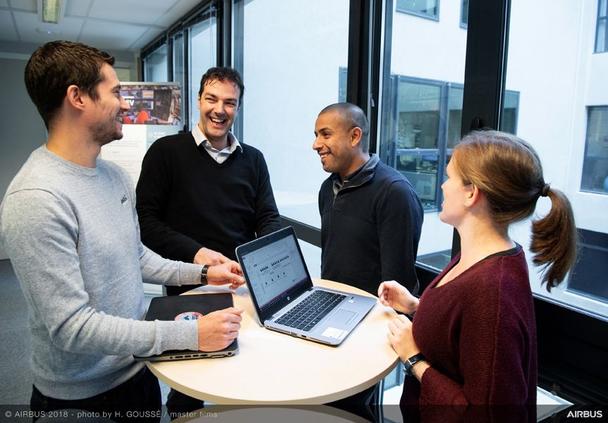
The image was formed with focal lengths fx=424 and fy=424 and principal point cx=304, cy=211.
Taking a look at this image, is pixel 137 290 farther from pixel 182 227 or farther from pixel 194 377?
pixel 182 227

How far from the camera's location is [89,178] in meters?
1.15

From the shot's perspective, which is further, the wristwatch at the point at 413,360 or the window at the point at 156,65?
the window at the point at 156,65

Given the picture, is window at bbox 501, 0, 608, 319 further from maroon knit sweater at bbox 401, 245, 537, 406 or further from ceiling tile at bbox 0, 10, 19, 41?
ceiling tile at bbox 0, 10, 19, 41

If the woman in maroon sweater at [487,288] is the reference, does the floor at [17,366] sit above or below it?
below

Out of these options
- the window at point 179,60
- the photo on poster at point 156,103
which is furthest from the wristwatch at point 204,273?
the window at point 179,60

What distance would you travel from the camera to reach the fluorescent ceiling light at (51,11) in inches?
164

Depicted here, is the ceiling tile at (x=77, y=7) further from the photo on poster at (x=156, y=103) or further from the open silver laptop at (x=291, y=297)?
the open silver laptop at (x=291, y=297)

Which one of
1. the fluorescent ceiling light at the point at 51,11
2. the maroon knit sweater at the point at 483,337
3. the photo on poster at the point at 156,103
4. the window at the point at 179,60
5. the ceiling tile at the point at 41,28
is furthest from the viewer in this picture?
the window at the point at 179,60

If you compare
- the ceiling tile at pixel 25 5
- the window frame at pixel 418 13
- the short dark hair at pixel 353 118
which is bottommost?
the short dark hair at pixel 353 118

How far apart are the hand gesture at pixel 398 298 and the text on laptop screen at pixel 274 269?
0.31 m

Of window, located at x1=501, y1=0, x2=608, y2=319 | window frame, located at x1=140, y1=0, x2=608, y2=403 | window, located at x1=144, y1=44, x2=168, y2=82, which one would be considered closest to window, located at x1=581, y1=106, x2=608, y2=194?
window, located at x1=501, y1=0, x2=608, y2=319

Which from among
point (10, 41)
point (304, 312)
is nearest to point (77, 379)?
point (304, 312)

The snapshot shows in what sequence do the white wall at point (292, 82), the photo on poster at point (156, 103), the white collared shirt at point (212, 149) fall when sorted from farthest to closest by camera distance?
1. the photo on poster at point (156, 103)
2. the white wall at point (292, 82)
3. the white collared shirt at point (212, 149)

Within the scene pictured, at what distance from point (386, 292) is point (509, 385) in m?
0.53
